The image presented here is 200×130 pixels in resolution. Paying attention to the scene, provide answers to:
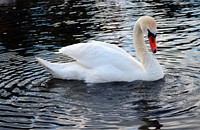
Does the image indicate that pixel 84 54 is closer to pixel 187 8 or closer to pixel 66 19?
pixel 66 19

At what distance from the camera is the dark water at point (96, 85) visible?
7996 mm

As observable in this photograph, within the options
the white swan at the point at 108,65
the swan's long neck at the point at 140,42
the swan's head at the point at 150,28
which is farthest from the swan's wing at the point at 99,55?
the swan's head at the point at 150,28

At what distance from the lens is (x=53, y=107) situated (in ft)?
28.7

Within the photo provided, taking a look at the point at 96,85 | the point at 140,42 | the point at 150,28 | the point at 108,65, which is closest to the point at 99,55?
the point at 108,65

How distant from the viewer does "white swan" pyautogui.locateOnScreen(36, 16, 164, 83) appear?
10.4 metres

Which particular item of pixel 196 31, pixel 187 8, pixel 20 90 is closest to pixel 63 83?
pixel 20 90

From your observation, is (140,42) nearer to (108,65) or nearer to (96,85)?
(108,65)

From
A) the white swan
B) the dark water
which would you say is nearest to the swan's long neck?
the white swan

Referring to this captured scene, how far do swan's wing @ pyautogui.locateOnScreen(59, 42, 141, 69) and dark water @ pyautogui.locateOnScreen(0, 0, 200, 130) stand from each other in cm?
51

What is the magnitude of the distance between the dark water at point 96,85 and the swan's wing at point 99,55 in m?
0.51

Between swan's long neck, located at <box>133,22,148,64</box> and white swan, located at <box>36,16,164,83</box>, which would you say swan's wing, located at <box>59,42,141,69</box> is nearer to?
white swan, located at <box>36,16,164,83</box>

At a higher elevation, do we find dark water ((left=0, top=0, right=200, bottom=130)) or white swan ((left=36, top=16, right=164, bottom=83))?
white swan ((left=36, top=16, right=164, bottom=83))

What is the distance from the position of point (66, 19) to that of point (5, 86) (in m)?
10.8

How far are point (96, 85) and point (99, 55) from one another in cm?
71
